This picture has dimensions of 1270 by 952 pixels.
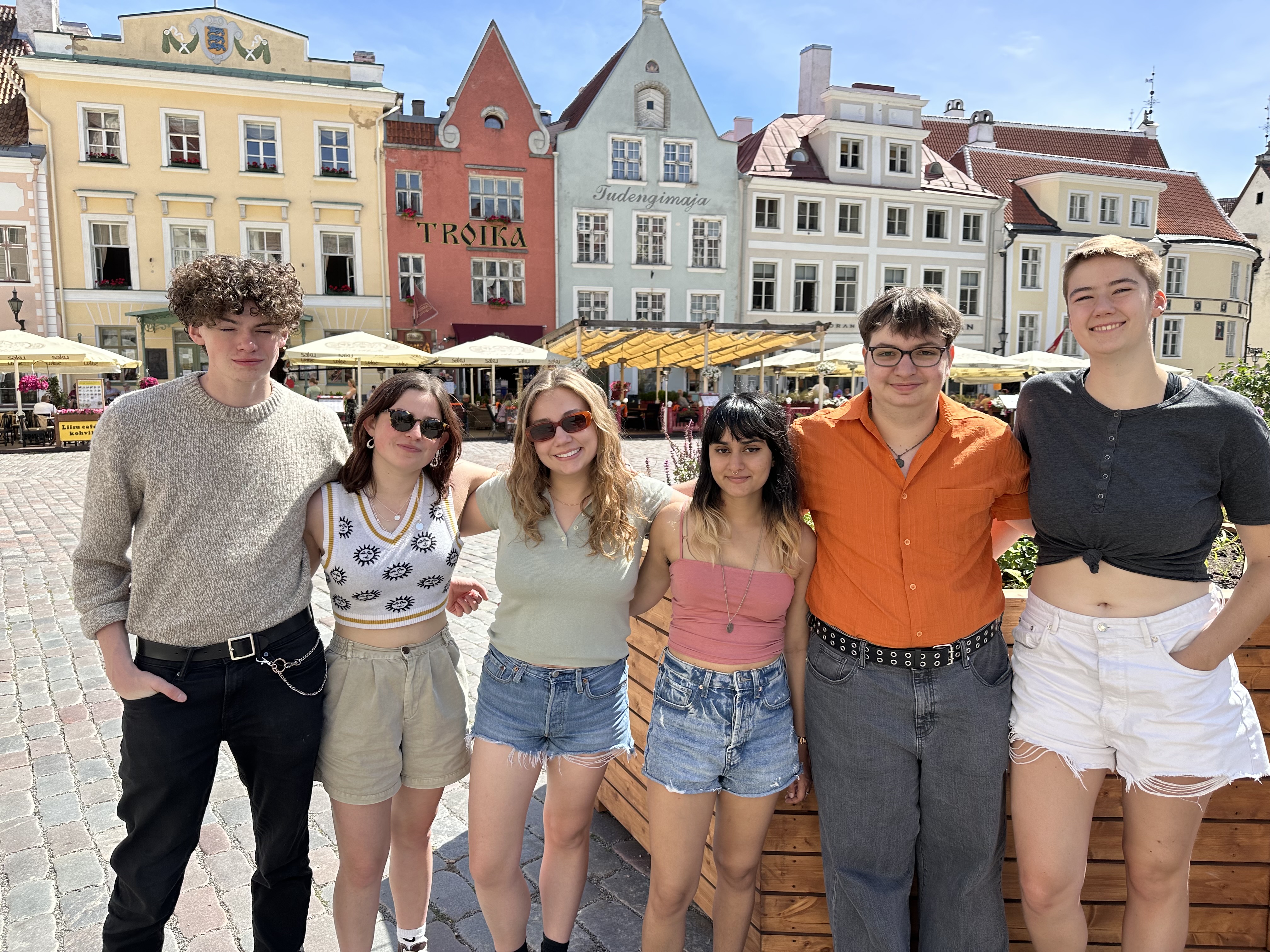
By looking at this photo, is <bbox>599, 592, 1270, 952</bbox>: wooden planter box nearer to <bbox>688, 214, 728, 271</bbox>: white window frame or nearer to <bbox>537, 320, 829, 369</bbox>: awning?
<bbox>537, 320, 829, 369</bbox>: awning

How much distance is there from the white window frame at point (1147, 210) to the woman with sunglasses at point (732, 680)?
3579 centimetres

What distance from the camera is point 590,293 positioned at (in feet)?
84.7

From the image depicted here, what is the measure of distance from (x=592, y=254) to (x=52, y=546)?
19659 mm

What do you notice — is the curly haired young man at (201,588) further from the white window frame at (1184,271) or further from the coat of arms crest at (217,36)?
the white window frame at (1184,271)

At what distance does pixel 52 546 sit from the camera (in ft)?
27.1

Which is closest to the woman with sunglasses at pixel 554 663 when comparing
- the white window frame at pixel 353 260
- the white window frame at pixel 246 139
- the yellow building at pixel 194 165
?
the yellow building at pixel 194 165

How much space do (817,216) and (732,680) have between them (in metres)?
27.6

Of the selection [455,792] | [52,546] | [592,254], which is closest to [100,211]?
[592,254]

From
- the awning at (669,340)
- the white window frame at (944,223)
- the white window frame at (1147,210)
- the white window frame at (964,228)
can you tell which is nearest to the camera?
the awning at (669,340)

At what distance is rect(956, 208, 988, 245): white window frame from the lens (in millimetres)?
28828

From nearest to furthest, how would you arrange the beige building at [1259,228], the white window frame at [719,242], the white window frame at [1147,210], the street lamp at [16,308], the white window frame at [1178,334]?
the street lamp at [16,308], the white window frame at [719,242], the white window frame at [1147,210], the white window frame at [1178,334], the beige building at [1259,228]

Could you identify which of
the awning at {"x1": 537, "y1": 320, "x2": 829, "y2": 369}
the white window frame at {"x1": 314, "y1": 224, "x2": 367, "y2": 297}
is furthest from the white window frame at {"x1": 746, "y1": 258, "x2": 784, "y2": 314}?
the white window frame at {"x1": 314, "y1": 224, "x2": 367, "y2": 297}

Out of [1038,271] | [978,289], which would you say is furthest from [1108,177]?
[978,289]

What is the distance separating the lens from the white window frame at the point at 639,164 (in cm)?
2559
